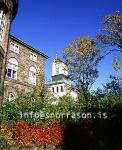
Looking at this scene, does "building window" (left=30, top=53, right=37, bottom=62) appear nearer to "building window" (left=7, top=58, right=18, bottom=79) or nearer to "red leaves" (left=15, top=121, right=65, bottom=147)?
"building window" (left=7, top=58, right=18, bottom=79)

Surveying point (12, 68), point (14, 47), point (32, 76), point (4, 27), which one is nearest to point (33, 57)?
point (32, 76)

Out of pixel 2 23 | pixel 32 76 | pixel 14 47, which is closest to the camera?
pixel 2 23

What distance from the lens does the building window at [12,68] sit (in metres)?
32.8

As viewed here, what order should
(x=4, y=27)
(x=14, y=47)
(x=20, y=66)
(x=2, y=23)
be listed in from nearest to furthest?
(x=2, y=23) < (x=4, y=27) < (x=14, y=47) < (x=20, y=66)

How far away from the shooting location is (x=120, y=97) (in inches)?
872

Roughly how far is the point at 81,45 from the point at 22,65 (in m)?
8.75

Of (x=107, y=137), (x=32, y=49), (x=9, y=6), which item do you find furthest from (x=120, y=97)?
(x=32, y=49)

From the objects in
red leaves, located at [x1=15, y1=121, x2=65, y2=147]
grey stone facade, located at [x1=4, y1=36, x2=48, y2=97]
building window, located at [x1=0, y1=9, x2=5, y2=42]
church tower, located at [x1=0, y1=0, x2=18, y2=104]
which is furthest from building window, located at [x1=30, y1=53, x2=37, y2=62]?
red leaves, located at [x1=15, y1=121, x2=65, y2=147]

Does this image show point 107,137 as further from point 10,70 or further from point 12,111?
point 10,70

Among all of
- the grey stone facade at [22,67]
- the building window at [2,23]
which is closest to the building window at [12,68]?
the grey stone facade at [22,67]

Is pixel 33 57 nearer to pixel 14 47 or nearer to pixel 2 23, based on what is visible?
pixel 14 47

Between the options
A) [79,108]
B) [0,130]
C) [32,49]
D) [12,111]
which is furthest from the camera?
[32,49]

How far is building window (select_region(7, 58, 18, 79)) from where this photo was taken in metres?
32.8

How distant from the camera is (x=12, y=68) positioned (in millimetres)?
33312
